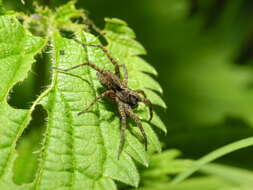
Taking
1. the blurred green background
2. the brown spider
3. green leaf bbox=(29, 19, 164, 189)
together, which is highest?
A: the blurred green background

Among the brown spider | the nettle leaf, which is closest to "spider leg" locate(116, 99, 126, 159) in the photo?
the brown spider

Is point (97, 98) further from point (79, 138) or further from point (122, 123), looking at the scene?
point (79, 138)

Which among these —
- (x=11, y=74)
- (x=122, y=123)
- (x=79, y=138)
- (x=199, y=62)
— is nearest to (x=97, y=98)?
(x=122, y=123)

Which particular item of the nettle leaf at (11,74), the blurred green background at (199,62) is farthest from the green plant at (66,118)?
the blurred green background at (199,62)

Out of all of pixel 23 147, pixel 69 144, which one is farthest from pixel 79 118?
pixel 23 147

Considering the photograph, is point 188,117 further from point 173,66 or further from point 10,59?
point 10,59

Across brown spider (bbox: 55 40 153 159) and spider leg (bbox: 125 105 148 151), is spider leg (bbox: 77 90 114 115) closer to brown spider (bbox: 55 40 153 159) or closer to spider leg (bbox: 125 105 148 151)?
brown spider (bbox: 55 40 153 159)
